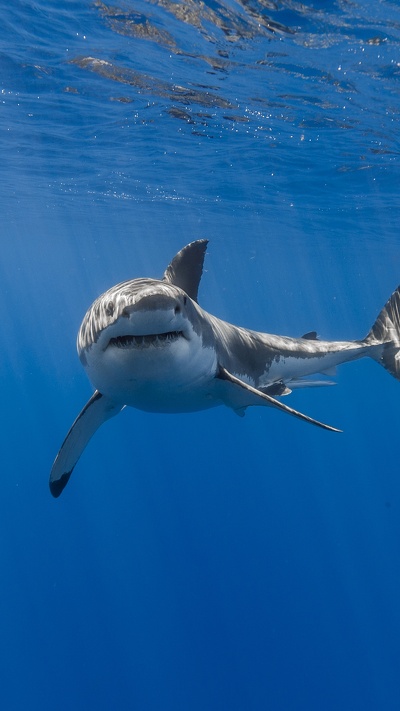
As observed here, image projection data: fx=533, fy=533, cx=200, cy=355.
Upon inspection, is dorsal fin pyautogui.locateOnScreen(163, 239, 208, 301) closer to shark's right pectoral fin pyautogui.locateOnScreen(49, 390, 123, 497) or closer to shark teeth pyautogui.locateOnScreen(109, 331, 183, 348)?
shark's right pectoral fin pyautogui.locateOnScreen(49, 390, 123, 497)

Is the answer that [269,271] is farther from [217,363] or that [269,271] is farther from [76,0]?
[217,363]

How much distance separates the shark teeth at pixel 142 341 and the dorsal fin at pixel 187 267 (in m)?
3.09

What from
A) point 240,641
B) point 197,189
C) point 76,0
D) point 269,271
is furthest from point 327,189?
point 269,271

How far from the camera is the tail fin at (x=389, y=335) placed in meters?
9.86

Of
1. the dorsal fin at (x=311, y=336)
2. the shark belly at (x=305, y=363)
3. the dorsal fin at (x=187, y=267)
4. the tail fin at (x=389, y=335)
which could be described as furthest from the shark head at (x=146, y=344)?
the tail fin at (x=389, y=335)

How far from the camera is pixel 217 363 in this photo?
5996 millimetres

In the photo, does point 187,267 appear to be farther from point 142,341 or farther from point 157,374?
point 142,341

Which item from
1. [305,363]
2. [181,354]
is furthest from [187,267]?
[181,354]

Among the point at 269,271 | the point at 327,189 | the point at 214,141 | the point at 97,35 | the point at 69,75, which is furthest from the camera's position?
the point at 269,271

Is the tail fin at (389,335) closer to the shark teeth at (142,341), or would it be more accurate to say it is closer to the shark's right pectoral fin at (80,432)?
the shark's right pectoral fin at (80,432)

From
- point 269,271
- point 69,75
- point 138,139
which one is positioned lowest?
point 269,271

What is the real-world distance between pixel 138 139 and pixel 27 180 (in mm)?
9442

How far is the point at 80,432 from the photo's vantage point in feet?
23.3

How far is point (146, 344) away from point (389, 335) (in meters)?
6.96
